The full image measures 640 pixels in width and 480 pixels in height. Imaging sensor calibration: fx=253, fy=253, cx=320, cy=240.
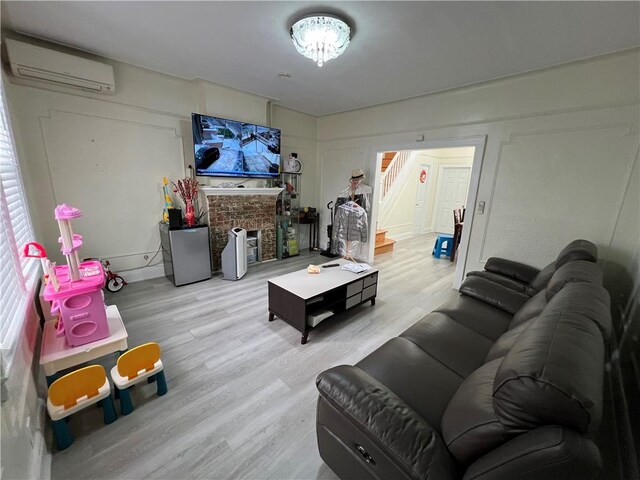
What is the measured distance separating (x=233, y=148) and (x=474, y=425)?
3.88m

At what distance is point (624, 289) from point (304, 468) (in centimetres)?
305

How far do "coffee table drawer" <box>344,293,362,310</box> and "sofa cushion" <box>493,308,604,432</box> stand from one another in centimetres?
183

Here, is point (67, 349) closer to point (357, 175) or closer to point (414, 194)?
point (357, 175)

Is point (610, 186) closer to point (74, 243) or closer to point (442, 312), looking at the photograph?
point (442, 312)

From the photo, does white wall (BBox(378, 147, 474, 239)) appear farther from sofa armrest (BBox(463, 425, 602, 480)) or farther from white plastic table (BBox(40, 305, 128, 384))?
sofa armrest (BBox(463, 425, 602, 480))

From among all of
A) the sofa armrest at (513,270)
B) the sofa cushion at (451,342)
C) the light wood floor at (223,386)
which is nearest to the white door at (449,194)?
the light wood floor at (223,386)

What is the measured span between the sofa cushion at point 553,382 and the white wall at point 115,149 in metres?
3.86

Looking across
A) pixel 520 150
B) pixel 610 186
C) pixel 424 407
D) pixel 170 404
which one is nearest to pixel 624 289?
pixel 610 186

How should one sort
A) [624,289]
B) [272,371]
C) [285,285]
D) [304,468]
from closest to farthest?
[304,468] → [272,371] → [624,289] → [285,285]

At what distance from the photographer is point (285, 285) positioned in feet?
8.05

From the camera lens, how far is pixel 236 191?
150 inches

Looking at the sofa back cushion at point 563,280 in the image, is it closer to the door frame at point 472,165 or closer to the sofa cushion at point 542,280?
the sofa cushion at point 542,280

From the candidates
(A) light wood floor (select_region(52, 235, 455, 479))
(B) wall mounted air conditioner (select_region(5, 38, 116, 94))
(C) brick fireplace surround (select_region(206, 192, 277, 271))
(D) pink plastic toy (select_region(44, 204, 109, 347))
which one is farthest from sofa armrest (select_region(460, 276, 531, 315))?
(B) wall mounted air conditioner (select_region(5, 38, 116, 94))

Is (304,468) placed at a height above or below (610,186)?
below
